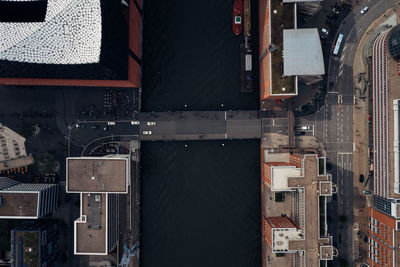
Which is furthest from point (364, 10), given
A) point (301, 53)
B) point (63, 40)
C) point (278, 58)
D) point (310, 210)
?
point (63, 40)

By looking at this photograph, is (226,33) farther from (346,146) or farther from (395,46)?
(346,146)

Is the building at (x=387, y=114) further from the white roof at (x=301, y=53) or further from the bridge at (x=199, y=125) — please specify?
the bridge at (x=199, y=125)

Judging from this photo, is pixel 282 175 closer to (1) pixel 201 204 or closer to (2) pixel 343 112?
(1) pixel 201 204

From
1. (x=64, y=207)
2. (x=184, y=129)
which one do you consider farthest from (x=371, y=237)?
(x=64, y=207)

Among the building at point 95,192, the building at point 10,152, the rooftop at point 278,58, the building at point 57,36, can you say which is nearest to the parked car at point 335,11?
the rooftop at point 278,58

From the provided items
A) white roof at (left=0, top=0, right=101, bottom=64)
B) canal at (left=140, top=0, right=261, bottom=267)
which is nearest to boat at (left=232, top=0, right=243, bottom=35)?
canal at (left=140, top=0, right=261, bottom=267)

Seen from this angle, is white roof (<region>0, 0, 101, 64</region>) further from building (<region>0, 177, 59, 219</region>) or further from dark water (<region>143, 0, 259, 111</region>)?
building (<region>0, 177, 59, 219</region>)
